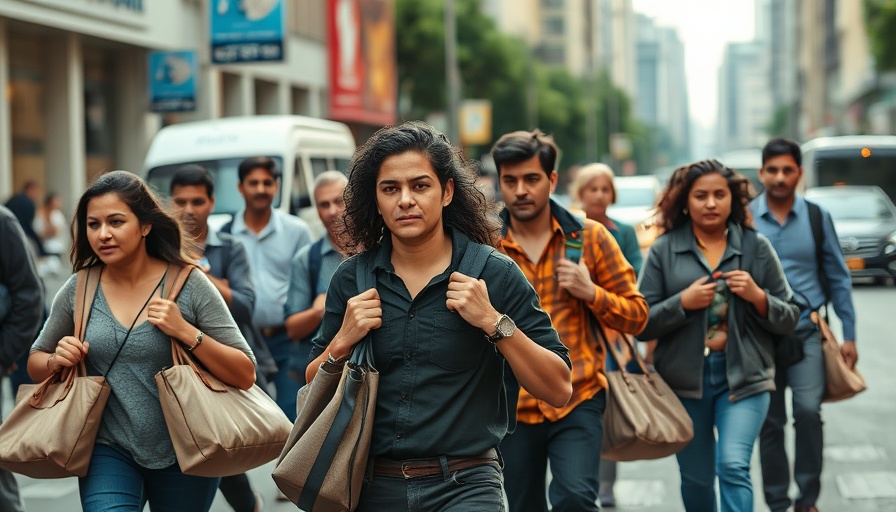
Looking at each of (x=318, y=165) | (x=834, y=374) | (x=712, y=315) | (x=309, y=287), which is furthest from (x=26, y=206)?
(x=712, y=315)

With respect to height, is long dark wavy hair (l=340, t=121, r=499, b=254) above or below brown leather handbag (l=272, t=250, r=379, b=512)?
above

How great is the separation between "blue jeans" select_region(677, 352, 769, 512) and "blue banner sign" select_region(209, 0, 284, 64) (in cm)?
2010

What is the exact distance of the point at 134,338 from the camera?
4613mm

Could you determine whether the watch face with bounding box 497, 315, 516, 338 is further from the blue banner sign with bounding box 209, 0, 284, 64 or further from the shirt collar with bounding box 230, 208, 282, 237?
the blue banner sign with bounding box 209, 0, 284, 64

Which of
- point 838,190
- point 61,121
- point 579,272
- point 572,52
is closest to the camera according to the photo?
point 579,272

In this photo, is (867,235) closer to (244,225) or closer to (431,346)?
(244,225)

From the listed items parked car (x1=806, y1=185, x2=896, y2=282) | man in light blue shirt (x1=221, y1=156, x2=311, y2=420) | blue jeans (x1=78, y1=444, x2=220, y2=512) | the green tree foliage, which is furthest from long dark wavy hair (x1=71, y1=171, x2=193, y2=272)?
the green tree foliage

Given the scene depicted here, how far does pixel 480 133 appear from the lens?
164ft

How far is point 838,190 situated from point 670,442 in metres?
20.4

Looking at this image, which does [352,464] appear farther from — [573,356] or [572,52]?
[572,52]

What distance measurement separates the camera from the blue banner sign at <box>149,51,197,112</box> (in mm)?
26531

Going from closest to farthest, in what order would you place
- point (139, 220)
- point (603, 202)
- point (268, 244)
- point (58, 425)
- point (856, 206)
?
1. point (58, 425)
2. point (139, 220)
3. point (268, 244)
4. point (603, 202)
5. point (856, 206)

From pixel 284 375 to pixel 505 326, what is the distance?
4229 mm

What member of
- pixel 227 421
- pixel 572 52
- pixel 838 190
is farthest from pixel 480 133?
pixel 572 52
